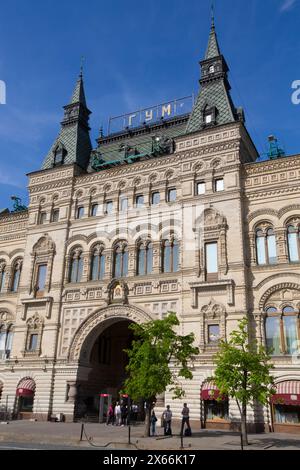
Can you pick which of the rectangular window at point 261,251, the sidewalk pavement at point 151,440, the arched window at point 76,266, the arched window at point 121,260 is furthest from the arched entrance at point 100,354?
the rectangular window at point 261,251

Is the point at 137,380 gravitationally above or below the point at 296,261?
below

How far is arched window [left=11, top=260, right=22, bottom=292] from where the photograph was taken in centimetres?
4178

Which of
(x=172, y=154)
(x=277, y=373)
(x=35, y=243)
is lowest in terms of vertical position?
(x=277, y=373)

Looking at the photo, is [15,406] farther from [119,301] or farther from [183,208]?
[183,208]

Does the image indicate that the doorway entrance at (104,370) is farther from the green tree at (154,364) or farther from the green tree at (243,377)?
the green tree at (243,377)

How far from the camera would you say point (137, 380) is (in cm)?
2480

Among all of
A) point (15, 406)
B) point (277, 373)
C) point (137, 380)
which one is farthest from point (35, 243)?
point (277, 373)

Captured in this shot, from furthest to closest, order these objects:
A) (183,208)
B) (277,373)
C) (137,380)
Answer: (183,208), (277,373), (137,380)

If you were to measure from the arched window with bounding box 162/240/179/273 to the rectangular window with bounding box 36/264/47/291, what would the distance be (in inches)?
441

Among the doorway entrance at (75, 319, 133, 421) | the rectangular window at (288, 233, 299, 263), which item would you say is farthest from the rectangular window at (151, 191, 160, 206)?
the rectangular window at (288, 233, 299, 263)

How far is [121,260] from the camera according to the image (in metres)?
37.4

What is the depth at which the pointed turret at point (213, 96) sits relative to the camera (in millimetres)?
37406

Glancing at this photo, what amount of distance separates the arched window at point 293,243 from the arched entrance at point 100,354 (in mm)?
11162

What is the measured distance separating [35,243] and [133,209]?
979 centimetres
